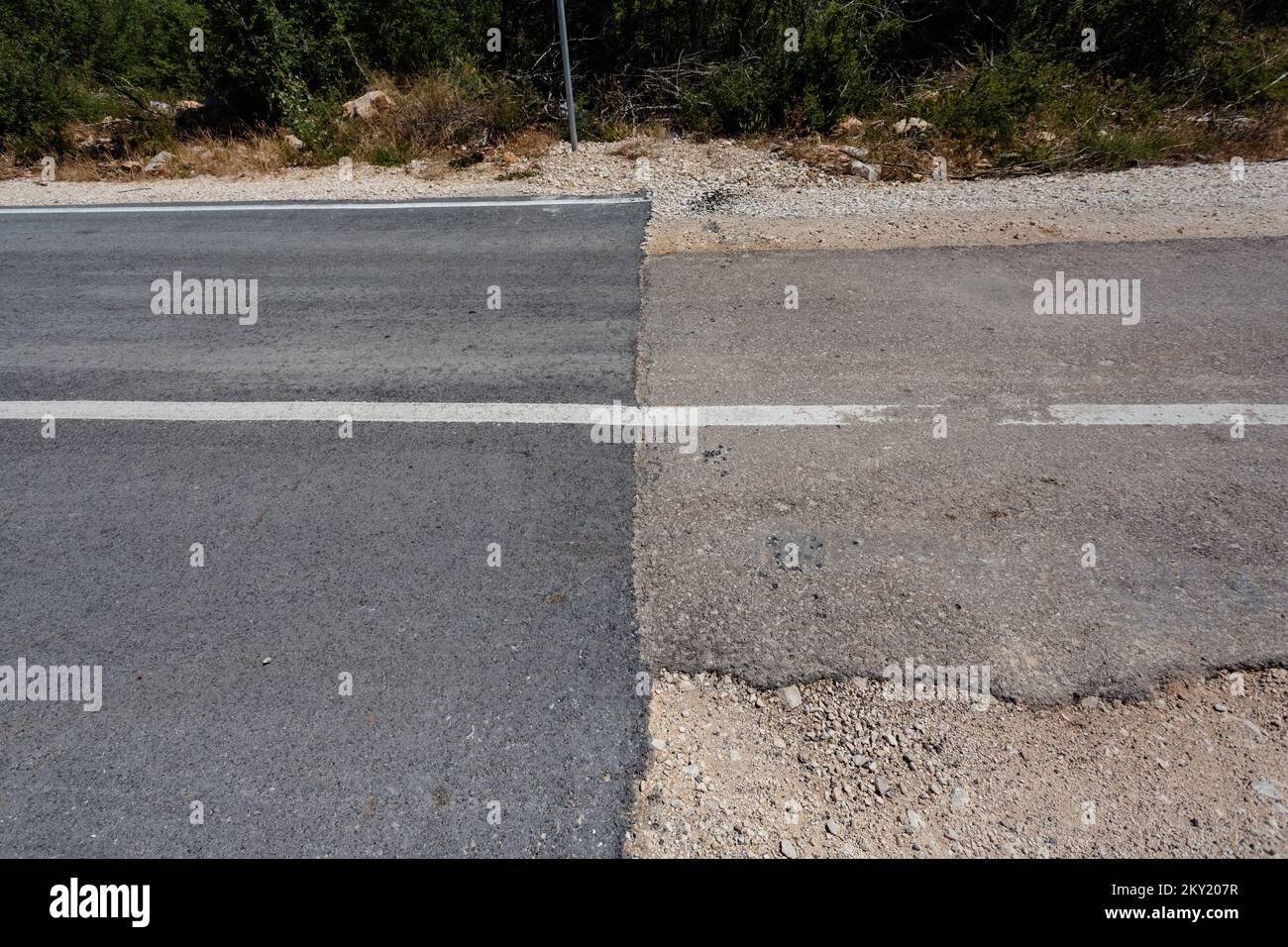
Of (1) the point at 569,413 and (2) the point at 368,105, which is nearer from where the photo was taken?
(1) the point at 569,413

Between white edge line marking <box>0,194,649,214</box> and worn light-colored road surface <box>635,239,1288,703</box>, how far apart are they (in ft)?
9.51

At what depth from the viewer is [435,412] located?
4754 millimetres

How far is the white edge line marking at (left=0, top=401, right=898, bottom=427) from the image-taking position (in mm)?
4551

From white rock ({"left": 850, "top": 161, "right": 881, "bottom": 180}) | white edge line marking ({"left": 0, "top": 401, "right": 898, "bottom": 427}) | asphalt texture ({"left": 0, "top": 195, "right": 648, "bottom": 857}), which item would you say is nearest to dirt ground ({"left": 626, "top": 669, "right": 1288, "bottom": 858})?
asphalt texture ({"left": 0, "top": 195, "right": 648, "bottom": 857})

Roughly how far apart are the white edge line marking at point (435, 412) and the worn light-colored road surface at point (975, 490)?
110 mm

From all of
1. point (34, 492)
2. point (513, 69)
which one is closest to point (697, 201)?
point (513, 69)

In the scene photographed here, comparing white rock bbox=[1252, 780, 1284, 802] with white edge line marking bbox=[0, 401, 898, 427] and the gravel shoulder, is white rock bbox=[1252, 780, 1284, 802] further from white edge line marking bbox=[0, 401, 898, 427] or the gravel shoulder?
the gravel shoulder

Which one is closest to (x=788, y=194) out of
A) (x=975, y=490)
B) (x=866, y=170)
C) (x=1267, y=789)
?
(x=866, y=170)

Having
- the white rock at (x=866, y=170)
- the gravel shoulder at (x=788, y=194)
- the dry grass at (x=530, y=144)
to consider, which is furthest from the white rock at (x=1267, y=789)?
the dry grass at (x=530, y=144)

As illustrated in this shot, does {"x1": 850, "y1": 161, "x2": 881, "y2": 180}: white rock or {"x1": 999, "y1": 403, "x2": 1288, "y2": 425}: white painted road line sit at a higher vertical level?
{"x1": 850, "y1": 161, "x2": 881, "y2": 180}: white rock

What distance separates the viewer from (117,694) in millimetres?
3137

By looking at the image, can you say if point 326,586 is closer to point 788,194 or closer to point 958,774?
point 958,774

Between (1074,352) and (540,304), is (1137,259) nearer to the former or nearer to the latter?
(1074,352)

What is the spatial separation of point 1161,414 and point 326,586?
181 inches
